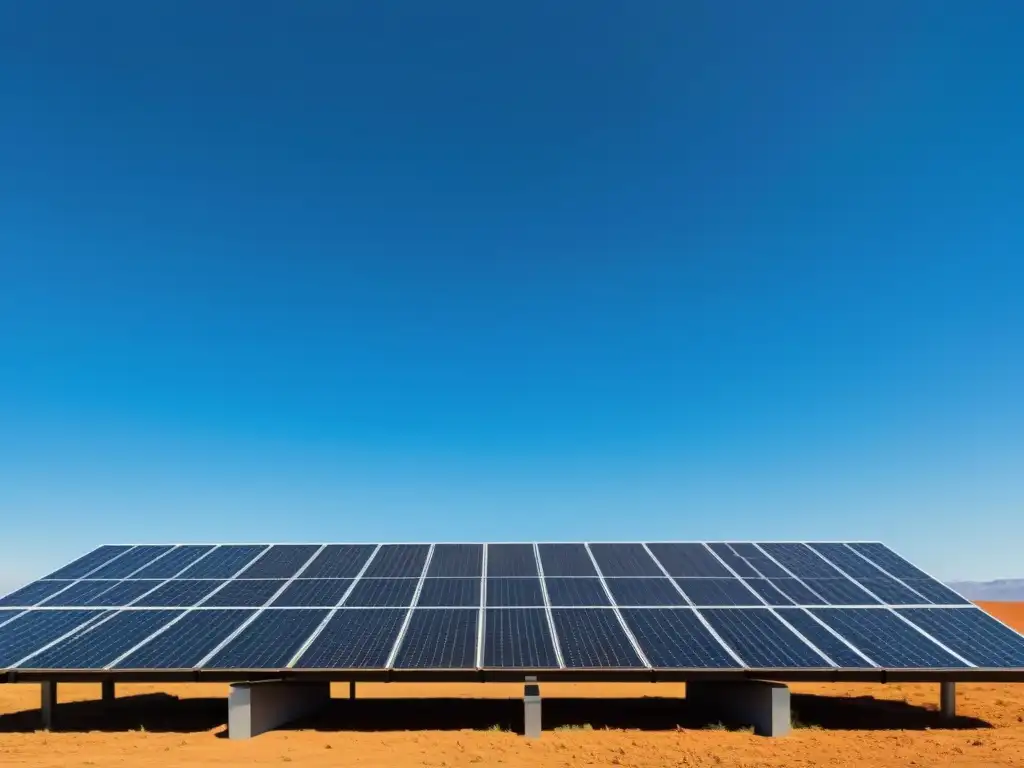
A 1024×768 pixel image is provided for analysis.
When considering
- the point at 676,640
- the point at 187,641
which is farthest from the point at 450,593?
the point at 187,641

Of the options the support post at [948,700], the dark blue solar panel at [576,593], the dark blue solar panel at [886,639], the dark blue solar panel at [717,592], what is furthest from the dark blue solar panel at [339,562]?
the support post at [948,700]

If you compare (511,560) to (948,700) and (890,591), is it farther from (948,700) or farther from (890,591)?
(948,700)

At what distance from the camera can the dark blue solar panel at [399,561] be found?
21781 mm

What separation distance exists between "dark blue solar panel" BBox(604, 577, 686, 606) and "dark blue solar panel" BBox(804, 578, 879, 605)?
4452 millimetres

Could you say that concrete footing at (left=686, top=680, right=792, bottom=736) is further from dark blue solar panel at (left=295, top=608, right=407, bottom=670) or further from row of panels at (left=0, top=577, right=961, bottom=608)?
dark blue solar panel at (left=295, top=608, right=407, bottom=670)

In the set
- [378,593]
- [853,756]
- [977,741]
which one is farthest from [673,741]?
[378,593]

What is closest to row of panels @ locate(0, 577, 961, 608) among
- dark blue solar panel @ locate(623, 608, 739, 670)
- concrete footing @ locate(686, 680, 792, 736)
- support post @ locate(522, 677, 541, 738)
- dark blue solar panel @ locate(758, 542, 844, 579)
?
dark blue solar panel @ locate(758, 542, 844, 579)

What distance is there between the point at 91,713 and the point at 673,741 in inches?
675

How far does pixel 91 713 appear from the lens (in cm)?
2011

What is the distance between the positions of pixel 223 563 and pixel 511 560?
993 centimetres

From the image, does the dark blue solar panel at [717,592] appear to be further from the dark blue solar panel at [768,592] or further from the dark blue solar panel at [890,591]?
the dark blue solar panel at [890,591]

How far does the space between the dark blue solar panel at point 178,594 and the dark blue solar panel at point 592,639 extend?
422 inches

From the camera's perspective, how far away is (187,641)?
1728 centimetres

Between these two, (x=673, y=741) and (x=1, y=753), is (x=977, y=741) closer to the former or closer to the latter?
(x=673, y=741)
